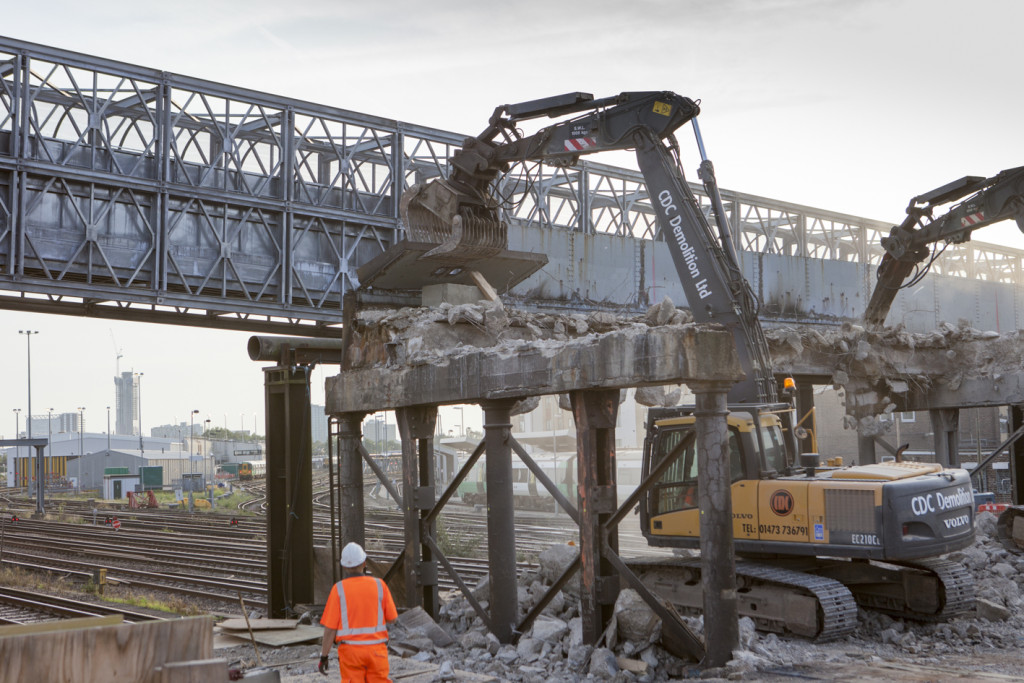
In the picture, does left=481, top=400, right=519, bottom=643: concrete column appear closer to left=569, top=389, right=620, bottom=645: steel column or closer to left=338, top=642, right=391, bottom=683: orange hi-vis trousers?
left=569, top=389, right=620, bottom=645: steel column

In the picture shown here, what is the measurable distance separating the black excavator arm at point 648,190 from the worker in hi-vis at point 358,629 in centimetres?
718

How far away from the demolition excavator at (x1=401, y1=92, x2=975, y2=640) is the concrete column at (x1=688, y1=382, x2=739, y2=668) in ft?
1.88

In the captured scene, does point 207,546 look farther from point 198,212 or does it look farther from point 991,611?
point 991,611

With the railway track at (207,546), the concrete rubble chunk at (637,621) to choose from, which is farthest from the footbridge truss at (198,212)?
the concrete rubble chunk at (637,621)

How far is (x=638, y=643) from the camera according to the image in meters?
9.18

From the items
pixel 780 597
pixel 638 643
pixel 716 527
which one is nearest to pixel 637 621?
pixel 638 643

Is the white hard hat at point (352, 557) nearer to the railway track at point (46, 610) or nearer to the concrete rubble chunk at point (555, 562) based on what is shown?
the concrete rubble chunk at point (555, 562)

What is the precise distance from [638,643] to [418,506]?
3.91 m

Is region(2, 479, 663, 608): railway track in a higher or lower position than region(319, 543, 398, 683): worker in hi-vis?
lower

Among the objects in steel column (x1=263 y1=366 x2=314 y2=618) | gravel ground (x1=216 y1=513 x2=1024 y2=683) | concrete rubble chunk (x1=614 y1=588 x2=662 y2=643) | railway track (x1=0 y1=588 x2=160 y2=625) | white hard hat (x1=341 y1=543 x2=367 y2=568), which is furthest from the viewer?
railway track (x1=0 y1=588 x2=160 y2=625)

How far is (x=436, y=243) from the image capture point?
1405cm

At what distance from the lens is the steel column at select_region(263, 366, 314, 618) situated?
1415 cm

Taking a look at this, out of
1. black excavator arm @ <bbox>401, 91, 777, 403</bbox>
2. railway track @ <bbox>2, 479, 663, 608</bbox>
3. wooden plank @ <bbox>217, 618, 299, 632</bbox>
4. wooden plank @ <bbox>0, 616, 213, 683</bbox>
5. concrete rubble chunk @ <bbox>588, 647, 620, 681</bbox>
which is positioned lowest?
→ railway track @ <bbox>2, 479, 663, 608</bbox>

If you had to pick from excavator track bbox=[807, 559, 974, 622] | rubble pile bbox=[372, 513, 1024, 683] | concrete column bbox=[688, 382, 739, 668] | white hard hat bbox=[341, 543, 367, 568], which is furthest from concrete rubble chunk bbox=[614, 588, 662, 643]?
excavator track bbox=[807, 559, 974, 622]
